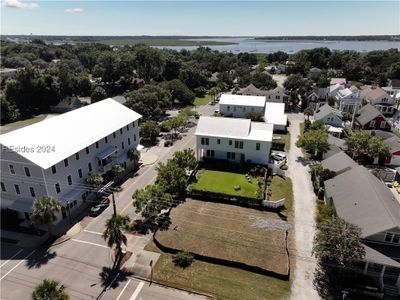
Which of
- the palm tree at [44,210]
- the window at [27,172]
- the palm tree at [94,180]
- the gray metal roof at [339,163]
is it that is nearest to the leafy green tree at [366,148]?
the gray metal roof at [339,163]

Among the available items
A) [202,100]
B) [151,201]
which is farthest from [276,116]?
[151,201]

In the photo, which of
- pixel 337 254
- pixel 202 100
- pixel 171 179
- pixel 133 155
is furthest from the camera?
pixel 202 100

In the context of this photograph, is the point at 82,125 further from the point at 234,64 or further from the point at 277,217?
the point at 234,64

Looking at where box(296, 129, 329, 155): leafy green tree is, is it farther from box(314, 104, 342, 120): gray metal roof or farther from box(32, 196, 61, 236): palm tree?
box(32, 196, 61, 236): palm tree

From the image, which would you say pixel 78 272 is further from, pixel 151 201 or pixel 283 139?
pixel 283 139

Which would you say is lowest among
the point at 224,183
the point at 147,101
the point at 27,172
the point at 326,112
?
the point at 224,183

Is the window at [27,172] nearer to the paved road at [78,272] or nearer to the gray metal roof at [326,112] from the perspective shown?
the paved road at [78,272]
